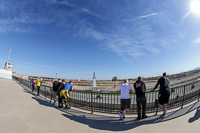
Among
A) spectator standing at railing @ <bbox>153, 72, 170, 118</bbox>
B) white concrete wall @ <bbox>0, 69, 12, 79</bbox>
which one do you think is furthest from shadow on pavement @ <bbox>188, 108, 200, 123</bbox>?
white concrete wall @ <bbox>0, 69, 12, 79</bbox>

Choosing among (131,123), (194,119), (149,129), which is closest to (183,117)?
(194,119)

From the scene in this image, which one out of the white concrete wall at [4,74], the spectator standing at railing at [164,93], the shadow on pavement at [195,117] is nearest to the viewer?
the shadow on pavement at [195,117]

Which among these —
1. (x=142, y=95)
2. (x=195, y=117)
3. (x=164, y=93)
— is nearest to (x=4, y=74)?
(x=142, y=95)

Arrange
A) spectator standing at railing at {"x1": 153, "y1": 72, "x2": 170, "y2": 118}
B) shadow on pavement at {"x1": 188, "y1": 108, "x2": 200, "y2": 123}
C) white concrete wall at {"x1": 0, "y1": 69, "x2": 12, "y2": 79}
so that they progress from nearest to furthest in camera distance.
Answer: shadow on pavement at {"x1": 188, "y1": 108, "x2": 200, "y2": 123} < spectator standing at railing at {"x1": 153, "y1": 72, "x2": 170, "y2": 118} < white concrete wall at {"x1": 0, "y1": 69, "x2": 12, "y2": 79}

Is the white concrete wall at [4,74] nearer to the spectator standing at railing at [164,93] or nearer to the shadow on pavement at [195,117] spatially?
the spectator standing at railing at [164,93]

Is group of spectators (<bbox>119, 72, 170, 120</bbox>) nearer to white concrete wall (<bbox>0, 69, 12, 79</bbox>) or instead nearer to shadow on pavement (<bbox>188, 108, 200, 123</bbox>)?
shadow on pavement (<bbox>188, 108, 200, 123</bbox>)

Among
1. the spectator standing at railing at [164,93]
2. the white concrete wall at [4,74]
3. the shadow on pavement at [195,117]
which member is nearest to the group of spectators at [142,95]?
the spectator standing at railing at [164,93]

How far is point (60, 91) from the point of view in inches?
197

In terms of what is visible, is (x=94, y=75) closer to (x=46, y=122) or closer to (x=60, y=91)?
(x=60, y=91)

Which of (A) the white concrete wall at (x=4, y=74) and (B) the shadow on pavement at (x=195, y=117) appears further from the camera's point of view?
(A) the white concrete wall at (x=4, y=74)

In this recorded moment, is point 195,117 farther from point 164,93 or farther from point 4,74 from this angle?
point 4,74

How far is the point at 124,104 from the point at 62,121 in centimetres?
254

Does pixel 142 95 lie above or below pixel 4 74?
above

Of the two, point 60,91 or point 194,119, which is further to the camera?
point 60,91
